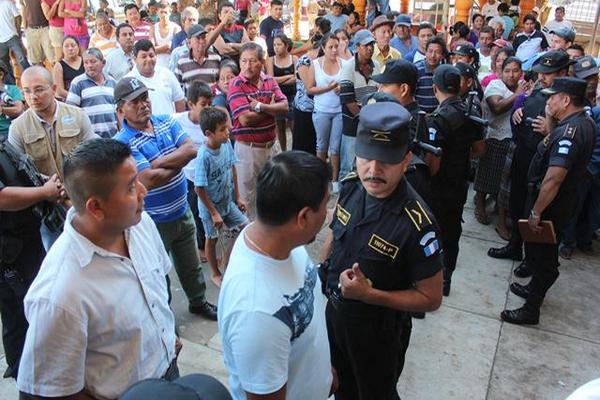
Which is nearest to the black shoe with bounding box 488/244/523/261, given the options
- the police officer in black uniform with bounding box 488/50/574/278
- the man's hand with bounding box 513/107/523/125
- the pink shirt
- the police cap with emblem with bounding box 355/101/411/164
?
the police officer in black uniform with bounding box 488/50/574/278

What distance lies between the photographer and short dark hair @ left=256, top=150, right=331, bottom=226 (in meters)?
1.56

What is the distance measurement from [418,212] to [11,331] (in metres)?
2.74

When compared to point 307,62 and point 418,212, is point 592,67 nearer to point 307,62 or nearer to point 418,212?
point 307,62

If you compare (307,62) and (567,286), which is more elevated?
(307,62)

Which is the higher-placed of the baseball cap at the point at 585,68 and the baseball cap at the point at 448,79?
the baseball cap at the point at 448,79

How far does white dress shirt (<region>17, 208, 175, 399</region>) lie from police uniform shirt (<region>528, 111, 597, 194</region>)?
9.84 ft

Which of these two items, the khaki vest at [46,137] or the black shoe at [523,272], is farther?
the black shoe at [523,272]

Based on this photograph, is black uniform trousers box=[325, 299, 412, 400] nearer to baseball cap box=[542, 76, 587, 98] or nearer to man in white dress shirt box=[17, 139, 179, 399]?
man in white dress shirt box=[17, 139, 179, 399]

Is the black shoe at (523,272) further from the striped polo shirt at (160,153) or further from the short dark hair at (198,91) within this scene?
the short dark hair at (198,91)

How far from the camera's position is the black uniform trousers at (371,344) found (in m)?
2.31

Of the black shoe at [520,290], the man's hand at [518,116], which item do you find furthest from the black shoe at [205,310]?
the man's hand at [518,116]

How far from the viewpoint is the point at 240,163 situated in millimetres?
4688

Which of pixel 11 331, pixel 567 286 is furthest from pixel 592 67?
pixel 11 331

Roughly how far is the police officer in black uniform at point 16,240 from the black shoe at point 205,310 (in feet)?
4.03
